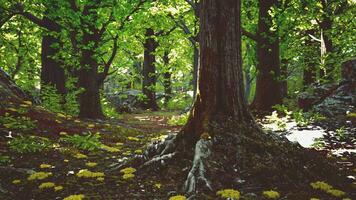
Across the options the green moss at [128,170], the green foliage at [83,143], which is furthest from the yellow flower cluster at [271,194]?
the green foliage at [83,143]

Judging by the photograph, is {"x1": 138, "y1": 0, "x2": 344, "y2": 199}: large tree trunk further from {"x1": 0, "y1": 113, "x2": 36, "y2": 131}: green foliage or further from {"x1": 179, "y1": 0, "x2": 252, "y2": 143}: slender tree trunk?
{"x1": 0, "y1": 113, "x2": 36, "y2": 131}: green foliage

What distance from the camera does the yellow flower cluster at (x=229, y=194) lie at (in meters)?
4.84

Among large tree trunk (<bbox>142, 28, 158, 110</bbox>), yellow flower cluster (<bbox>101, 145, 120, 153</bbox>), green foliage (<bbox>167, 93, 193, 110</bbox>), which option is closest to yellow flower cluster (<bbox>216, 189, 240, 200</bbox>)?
yellow flower cluster (<bbox>101, 145, 120, 153</bbox>)

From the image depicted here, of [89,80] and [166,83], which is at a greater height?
[166,83]

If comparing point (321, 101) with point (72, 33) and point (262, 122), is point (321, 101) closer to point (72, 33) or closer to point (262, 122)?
point (262, 122)

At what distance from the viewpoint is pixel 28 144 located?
7895 millimetres

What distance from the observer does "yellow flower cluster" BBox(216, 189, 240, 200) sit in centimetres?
484

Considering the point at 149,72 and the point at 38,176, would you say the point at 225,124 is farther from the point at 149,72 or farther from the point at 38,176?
the point at 149,72

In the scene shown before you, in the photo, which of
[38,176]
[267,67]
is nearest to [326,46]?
[267,67]

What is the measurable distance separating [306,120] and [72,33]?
983 cm

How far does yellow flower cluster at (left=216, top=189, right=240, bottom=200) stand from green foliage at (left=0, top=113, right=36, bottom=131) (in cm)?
651

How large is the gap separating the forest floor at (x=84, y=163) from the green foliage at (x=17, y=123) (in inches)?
1.0

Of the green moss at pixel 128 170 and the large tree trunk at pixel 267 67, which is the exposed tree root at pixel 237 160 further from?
the large tree trunk at pixel 267 67

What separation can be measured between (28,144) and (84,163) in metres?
1.76
